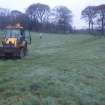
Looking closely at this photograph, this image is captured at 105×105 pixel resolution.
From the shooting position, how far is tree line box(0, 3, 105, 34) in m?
74.5

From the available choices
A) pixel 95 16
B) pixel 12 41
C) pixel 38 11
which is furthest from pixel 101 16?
pixel 12 41

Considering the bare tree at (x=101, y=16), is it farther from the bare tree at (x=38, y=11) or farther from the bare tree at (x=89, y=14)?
the bare tree at (x=38, y=11)

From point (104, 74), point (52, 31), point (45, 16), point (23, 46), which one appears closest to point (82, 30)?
point (52, 31)

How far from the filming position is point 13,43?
2022 centimetres

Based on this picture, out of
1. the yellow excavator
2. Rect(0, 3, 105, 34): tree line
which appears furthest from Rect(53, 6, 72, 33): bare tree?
the yellow excavator

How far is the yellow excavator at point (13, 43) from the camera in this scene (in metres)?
20.1

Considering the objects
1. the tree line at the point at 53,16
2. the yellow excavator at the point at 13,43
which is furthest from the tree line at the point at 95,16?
the yellow excavator at the point at 13,43

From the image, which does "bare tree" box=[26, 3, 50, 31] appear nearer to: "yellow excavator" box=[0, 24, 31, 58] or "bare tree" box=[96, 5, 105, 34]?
"bare tree" box=[96, 5, 105, 34]

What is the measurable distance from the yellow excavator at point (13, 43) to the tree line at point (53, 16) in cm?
4525

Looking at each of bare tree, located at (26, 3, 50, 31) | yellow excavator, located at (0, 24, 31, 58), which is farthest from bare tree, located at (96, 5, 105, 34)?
yellow excavator, located at (0, 24, 31, 58)

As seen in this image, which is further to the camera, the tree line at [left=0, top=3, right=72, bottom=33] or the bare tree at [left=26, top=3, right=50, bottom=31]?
the bare tree at [left=26, top=3, right=50, bottom=31]

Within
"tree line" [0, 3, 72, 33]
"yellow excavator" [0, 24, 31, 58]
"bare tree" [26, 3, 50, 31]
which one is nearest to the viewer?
"yellow excavator" [0, 24, 31, 58]

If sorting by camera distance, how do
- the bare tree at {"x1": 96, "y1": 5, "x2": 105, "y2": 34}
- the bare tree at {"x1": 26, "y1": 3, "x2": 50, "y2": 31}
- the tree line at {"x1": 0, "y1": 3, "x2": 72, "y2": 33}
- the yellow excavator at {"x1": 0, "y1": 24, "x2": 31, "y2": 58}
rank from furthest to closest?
the bare tree at {"x1": 26, "y1": 3, "x2": 50, "y2": 31}
the tree line at {"x1": 0, "y1": 3, "x2": 72, "y2": 33}
the bare tree at {"x1": 96, "y1": 5, "x2": 105, "y2": 34}
the yellow excavator at {"x1": 0, "y1": 24, "x2": 31, "y2": 58}

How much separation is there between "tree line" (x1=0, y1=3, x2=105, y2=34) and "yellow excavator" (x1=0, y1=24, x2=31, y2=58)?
45252mm
